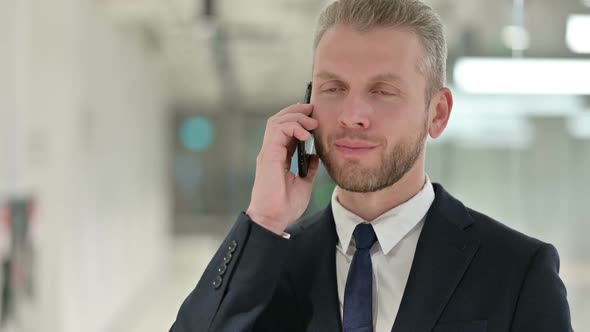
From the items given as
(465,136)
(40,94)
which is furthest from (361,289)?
(40,94)

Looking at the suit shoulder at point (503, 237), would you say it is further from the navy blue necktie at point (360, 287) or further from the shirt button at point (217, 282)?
the shirt button at point (217, 282)

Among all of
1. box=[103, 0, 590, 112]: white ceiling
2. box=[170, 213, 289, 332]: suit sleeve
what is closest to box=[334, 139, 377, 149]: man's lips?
box=[170, 213, 289, 332]: suit sleeve

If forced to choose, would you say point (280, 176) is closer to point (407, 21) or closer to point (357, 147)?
point (357, 147)

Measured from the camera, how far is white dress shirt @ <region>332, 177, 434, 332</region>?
133 cm

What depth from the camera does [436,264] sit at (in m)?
1.30

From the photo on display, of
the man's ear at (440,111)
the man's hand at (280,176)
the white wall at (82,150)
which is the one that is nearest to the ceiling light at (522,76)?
the man's ear at (440,111)

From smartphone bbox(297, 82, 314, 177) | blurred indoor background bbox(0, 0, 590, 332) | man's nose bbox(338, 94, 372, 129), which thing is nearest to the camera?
man's nose bbox(338, 94, 372, 129)

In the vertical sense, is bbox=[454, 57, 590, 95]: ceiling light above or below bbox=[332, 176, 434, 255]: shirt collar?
above

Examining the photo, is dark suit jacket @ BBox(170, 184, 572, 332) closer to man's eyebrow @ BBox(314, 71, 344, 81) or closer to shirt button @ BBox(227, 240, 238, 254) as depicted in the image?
shirt button @ BBox(227, 240, 238, 254)

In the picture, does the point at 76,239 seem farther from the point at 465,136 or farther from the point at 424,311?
the point at 424,311

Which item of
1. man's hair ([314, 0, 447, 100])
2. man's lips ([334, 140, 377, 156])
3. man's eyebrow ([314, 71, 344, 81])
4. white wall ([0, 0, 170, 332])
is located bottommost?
white wall ([0, 0, 170, 332])

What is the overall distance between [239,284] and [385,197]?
337 millimetres

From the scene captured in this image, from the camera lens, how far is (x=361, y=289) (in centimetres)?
131

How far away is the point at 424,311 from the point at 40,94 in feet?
13.6
